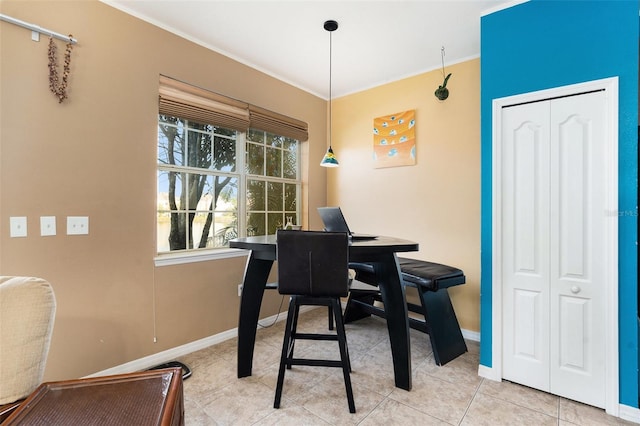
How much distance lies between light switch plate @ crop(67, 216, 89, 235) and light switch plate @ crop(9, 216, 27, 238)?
8.2 inches

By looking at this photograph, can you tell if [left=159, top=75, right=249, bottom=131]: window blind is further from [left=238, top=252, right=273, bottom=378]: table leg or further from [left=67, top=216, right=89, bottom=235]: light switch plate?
[left=238, top=252, right=273, bottom=378]: table leg

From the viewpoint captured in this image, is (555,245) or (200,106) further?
(200,106)

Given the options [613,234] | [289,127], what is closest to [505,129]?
[613,234]

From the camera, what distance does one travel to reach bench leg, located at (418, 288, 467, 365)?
240 cm

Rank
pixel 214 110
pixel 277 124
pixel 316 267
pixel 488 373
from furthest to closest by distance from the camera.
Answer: pixel 277 124, pixel 214 110, pixel 488 373, pixel 316 267

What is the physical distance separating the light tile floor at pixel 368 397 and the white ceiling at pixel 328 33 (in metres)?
2.65

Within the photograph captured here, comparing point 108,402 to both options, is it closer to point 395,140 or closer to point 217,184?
point 217,184

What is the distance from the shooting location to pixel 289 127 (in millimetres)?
3449

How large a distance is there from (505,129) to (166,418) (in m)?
2.43

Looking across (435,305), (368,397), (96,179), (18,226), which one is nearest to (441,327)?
(435,305)

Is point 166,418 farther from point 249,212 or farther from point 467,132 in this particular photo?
point 467,132

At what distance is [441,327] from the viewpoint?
2.48m

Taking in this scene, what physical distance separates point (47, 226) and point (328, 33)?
248cm

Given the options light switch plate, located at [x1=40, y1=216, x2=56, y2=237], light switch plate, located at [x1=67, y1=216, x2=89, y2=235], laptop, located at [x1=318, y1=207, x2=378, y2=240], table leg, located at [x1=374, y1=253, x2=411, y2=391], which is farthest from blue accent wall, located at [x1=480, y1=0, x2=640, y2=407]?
light switch plate, located at [x1=40, y1=216, x2=56, y2=237]
